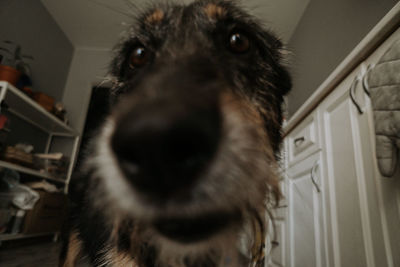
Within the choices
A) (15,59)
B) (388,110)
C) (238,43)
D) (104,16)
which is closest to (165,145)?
(238,43)

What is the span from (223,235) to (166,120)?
0.41 m

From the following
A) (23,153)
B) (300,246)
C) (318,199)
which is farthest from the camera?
(23,153)

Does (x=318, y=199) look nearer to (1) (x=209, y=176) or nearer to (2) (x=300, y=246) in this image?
(2) (x=300, y=246)

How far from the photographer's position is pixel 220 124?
1.83 ft

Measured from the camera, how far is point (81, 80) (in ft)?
21.2

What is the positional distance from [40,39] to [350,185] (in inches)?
254

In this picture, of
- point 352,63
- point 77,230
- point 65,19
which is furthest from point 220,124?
point 65,19

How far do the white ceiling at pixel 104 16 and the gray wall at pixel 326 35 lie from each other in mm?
278

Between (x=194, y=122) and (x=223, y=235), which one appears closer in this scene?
(x=194, y=122)

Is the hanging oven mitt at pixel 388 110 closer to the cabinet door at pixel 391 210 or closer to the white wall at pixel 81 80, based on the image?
the cabinet door at pixel 391 210

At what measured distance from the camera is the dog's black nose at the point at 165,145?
0.44 meters

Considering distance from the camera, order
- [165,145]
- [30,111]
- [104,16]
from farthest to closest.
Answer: [104,16], [30,111], [165,145]

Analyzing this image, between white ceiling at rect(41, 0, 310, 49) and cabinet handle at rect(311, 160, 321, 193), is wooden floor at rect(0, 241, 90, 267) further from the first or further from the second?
white ceiling at rect(41, 0, 310, 49)

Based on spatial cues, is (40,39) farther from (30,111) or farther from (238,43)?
(238,43)
